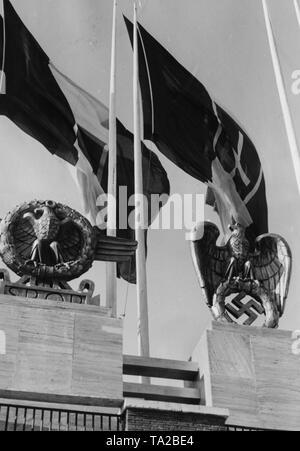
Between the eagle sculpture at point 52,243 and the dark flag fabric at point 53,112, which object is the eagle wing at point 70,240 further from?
the dark flag fabric at point 53,112

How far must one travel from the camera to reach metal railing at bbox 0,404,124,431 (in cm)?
1522

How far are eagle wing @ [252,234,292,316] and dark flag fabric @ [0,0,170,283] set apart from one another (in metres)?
5.13

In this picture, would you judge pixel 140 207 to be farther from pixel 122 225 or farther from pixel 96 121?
pixel 96 121

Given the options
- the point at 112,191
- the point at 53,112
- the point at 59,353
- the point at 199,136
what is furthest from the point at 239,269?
the point at 53,112

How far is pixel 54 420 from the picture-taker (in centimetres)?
1566

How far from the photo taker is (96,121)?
26.6 m

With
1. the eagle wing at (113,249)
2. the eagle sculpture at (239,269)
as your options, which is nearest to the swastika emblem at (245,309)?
the eagle sculpture at (239,269)

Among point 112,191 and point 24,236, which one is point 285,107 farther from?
point 24,236

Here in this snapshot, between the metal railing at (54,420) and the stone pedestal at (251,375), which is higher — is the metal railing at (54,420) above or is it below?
below

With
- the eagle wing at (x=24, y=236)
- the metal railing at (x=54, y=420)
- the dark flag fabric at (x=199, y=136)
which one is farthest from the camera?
the dark flag fabric at (x=199, y=136)

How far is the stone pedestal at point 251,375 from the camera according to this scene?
1723cm

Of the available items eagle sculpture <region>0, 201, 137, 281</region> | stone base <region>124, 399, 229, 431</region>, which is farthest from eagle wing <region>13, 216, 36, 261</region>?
stone base <region>124, 399, 229, 431</region>

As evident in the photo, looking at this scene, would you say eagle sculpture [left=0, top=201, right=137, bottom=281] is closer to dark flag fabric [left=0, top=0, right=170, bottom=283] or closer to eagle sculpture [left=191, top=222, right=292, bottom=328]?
eagle sculpture [left=191, top=222, right=292, bottom=328]

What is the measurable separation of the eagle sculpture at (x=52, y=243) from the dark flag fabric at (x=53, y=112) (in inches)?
215
